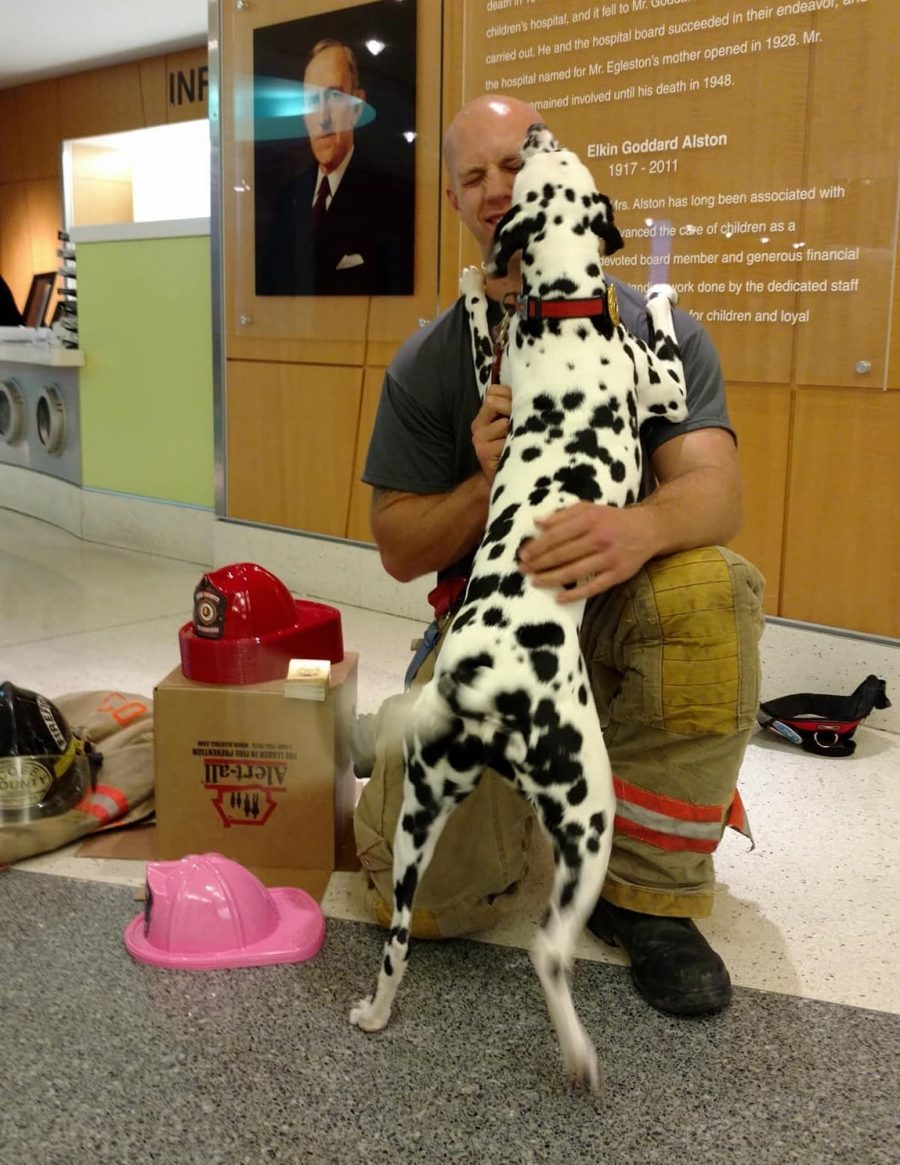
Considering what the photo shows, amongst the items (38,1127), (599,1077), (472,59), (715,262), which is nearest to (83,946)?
(38,1127)

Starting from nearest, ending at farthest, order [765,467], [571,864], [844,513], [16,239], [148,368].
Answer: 1. [571,864]
2. [844,513]
3. [765,467]
4. [148,368]
5. [16,239]

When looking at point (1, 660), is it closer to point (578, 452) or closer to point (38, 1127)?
point (38, 1127)

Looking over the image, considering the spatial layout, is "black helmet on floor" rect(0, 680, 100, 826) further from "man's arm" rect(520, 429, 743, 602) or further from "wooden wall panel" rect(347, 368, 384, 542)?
"wooden wall panel" rect(347, 368, 384, 542)

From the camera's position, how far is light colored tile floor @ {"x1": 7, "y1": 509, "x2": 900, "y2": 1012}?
1764 millimetres

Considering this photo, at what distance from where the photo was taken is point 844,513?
2926 millimetres

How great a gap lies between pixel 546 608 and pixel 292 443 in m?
3.07

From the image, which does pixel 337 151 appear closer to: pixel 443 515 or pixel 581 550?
pixel 443 515

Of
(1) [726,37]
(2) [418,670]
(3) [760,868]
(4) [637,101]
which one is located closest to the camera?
(2) [418,670]

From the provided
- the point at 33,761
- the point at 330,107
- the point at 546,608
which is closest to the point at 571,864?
the point at 546,608

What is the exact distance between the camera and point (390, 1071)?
143 cm

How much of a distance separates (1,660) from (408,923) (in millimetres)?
2315

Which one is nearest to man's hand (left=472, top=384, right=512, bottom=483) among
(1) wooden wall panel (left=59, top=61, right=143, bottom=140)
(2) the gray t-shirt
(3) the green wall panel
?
(2) the gray t-shirt

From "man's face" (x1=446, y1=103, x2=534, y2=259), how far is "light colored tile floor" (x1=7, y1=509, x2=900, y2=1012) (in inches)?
44.4

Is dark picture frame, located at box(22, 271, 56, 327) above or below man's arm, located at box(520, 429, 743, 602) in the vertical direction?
above
